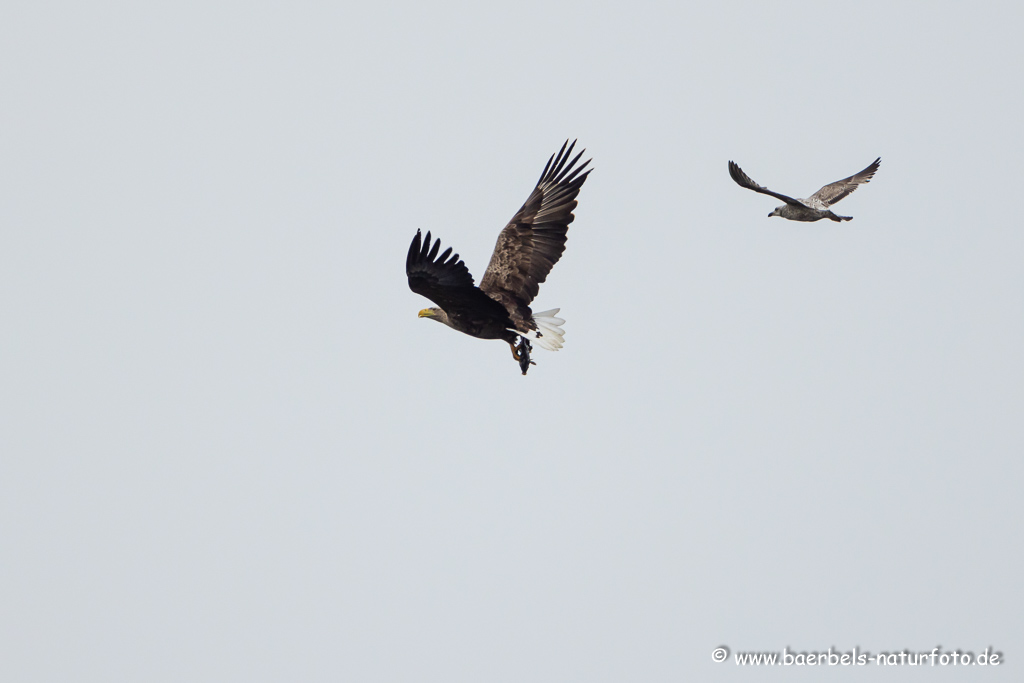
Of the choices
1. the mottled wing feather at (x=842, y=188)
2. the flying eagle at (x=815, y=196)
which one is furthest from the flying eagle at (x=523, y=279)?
the mottled wing feather at (x=842, y=188)

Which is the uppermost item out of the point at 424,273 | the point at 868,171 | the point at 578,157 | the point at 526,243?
the point at 868,171

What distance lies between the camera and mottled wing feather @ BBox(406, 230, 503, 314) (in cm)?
1182

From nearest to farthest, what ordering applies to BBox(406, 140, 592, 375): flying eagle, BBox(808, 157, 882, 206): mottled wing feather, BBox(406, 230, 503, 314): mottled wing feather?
BBox(406, 230, 503, 314): mottled wing feather, BBox(406, 140, 592, 375): flying eagle, BBox(808, 157, 882, 206): mottled wing feather

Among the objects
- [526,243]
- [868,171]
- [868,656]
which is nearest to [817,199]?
[868,171]

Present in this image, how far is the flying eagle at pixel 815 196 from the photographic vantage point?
13.7m

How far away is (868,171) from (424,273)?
869 cm

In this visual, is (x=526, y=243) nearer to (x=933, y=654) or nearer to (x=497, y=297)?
(x=497, y=297)

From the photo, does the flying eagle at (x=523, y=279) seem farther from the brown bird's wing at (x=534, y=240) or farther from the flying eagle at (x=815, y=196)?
the flying eagle at (x=815, y=196)

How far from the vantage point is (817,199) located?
1662 centimetres

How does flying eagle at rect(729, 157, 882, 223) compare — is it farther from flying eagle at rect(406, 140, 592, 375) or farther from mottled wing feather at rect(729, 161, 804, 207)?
flying eagle at rect(406, 140, 592, 375)

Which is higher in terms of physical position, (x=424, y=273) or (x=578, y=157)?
(x=578, y=157)

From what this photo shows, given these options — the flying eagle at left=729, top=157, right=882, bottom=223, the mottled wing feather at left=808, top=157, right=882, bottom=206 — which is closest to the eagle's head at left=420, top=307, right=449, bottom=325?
the flying eagle at left=729, top=157, right=882, bottom=223

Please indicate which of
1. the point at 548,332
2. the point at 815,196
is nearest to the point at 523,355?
the point at 548,332

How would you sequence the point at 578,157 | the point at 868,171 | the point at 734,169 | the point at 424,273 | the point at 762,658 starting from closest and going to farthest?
the point at 424,273
the point at 734,169
the point at 578,157
the point at 762,658
the point at 868,171
